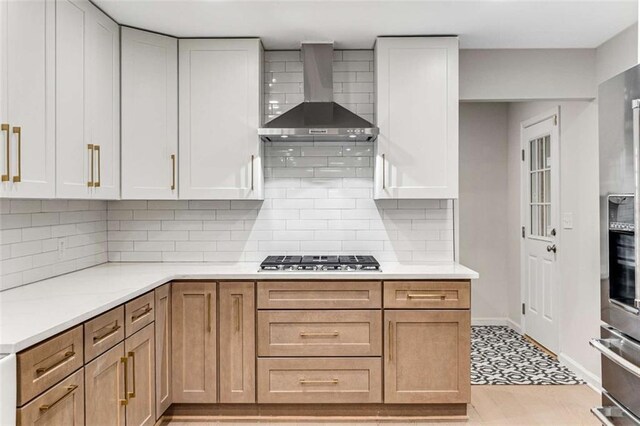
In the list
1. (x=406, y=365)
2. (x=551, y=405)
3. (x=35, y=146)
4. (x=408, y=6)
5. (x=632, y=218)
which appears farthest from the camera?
(x=551, y=405)

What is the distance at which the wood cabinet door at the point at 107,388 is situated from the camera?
2027 mm

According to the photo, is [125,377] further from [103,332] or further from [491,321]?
[491,321]

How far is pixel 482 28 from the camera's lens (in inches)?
125

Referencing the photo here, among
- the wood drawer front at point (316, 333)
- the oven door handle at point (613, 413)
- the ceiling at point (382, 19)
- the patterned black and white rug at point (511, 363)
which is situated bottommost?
the patterned black and white rug at point (511, 363)

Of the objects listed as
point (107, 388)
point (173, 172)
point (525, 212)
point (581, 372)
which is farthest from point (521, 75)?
point (107, 388)

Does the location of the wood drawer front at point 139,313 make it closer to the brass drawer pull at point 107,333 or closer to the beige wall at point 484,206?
the brass drawer pull at point 107,333

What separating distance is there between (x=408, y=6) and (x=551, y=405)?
275cm

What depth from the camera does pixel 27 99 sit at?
7.14 ft

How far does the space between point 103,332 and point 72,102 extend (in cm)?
123

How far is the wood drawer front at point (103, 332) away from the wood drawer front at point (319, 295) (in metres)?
0.95

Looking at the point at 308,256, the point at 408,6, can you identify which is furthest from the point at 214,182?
the point at 408,6

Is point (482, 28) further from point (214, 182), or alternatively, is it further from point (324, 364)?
point (324, 364)

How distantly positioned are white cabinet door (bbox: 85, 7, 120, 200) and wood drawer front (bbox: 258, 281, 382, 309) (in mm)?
1136

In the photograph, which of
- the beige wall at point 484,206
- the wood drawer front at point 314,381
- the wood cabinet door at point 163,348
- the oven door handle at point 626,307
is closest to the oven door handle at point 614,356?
the oven door handle at point 626,307
